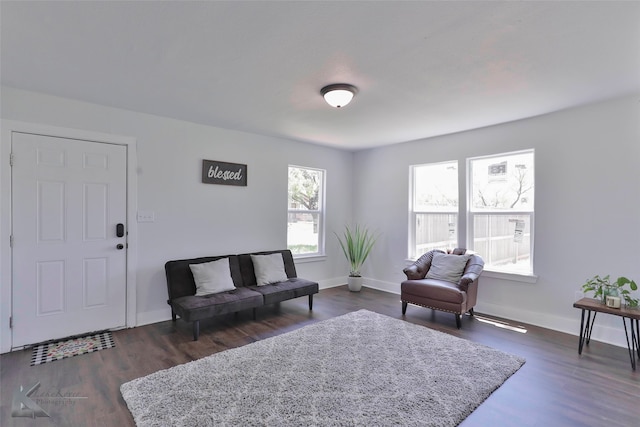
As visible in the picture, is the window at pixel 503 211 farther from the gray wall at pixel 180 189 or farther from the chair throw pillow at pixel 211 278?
the chair throw pillow at pixel 211 278

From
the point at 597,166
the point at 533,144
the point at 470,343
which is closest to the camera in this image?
the point at 470,343

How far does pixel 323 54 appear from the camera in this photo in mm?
2305

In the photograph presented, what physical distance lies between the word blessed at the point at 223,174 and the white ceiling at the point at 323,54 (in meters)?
0.85

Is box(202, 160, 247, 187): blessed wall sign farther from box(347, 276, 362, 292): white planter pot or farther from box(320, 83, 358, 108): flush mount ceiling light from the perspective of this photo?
box(347, 276, 362, 292): white planter pot

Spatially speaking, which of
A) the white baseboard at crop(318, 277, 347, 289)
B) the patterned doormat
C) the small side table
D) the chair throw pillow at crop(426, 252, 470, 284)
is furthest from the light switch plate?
the small side table

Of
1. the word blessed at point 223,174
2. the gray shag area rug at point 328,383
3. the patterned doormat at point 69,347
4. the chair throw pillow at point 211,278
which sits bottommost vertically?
the patterned doormat at point 69,347

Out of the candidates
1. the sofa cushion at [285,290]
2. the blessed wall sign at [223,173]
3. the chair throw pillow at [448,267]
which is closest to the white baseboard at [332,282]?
the sofa cushion at [285,290]

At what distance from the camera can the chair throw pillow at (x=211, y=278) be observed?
12.1ft

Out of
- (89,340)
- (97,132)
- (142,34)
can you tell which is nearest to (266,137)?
(97,132)

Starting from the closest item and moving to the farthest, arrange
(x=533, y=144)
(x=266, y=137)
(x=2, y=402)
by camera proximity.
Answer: (x=2, y=402) → (x=533, y=144) → (x=266, y=137)

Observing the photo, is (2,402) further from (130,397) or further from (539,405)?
(539,405)

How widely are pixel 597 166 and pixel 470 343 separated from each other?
2.27 meters

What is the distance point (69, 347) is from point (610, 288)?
5.09 metres

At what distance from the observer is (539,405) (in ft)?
7.09
